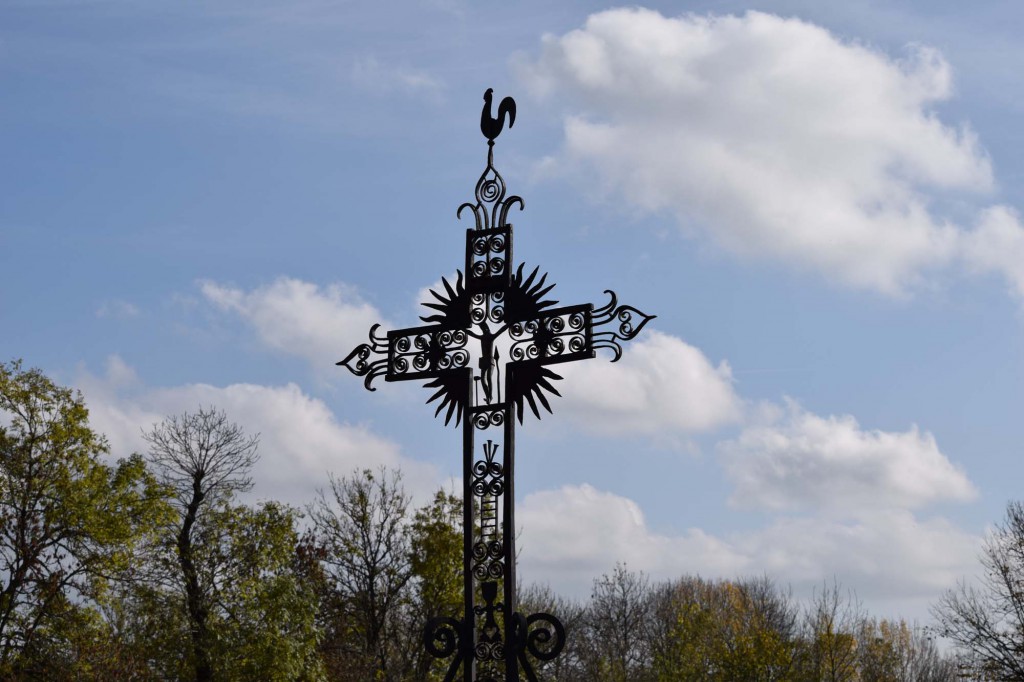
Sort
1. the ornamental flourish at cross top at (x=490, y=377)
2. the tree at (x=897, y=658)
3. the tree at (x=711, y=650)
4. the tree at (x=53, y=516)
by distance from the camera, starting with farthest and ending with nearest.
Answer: the tree at (x=897, y=658), the tree at (x=711, y=650), the tree at (x=53, y=516), the ornamental flourish at cross top at (x=490, y=377)

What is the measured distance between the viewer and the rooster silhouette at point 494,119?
8.12 m

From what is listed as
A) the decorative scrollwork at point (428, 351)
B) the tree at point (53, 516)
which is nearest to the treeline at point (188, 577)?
the tree at point (53, 516)

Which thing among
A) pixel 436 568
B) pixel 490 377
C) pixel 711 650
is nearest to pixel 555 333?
pixel 490 377

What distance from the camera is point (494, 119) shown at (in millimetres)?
8148

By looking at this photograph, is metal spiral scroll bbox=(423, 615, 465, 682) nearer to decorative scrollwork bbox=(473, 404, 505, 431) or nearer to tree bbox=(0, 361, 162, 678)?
decorative scrollwork bbox=(473, 404, 505, 431)

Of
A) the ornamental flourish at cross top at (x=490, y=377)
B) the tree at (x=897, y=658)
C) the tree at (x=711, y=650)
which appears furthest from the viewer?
the tree at (x=897, y=658)

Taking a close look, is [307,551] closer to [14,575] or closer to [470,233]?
[14,575]

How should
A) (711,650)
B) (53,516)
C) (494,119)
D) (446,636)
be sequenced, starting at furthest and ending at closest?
(711,650) < (53,516) < (494,119) < (446,636)

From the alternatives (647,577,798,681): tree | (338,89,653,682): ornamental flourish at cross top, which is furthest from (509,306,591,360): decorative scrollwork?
(647,577,798,681): tree

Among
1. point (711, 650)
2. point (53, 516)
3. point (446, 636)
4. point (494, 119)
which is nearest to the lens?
point (446, 636)

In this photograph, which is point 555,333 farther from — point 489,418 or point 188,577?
point 188,577

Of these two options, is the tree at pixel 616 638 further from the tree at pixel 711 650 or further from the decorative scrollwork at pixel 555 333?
the decorative scrollwork at pixel 555 333

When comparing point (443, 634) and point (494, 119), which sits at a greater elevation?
point (494, 119)

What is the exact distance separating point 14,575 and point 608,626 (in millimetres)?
23119
